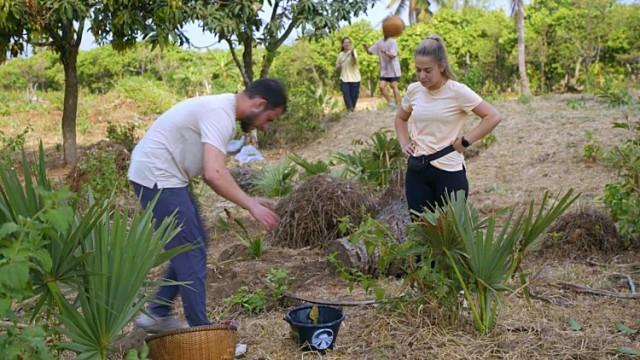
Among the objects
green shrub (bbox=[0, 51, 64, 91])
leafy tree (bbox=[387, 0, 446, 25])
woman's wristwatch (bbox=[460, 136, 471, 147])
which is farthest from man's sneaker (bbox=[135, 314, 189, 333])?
leafy tree (bbox=[387, 0, 446, 25])

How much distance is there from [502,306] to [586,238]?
1461 mm

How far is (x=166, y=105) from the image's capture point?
761 inches

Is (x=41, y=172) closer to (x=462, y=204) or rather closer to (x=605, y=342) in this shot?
(x=462, y=204)

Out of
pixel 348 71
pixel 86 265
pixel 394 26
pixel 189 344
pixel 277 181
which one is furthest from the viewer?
pixel 348 71

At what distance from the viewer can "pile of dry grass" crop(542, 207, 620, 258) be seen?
5.23 metres

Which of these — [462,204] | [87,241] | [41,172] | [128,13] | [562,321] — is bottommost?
[562,321]

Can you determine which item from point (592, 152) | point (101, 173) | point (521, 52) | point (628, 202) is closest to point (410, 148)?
point (628, 202)

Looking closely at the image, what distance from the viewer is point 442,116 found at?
4094 mm

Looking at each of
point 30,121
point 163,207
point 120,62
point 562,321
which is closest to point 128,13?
point 163,207

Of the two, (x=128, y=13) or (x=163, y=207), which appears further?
(x=128, y=13)

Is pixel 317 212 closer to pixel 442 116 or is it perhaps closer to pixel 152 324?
pixel 442 116

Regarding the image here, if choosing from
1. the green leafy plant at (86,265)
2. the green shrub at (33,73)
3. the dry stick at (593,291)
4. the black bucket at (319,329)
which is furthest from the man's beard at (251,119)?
the green shrub at (33,73)

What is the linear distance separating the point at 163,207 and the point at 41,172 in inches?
34.6

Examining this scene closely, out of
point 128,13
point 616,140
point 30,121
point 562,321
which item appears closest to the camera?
point 562,321
